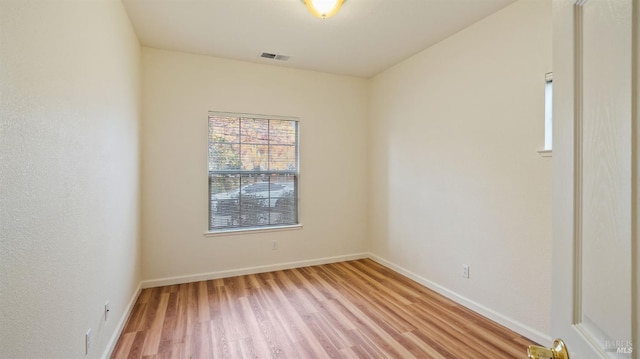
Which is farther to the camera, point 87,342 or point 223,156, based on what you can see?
point 223,156

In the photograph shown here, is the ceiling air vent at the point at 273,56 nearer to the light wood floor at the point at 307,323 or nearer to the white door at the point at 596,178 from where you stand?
the light wood floor at the point at 307,323

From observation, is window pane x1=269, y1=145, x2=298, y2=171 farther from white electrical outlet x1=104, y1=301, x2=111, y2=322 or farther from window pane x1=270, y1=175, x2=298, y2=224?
white electrical outlet x1=104, y1=301, x2=111, y2=322

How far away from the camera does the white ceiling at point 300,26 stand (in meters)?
2.45

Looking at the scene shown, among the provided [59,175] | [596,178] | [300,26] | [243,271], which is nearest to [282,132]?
[300,26]

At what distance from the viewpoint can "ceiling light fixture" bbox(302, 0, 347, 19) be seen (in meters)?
2.20

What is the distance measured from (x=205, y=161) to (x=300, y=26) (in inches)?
73.3

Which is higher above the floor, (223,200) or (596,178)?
(596,178)

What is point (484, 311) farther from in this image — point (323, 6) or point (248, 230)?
point (323, 6)

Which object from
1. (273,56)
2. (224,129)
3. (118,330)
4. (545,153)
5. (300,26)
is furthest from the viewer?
(224,129)

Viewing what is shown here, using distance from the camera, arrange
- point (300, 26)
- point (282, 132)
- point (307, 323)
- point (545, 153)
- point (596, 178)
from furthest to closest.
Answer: point (282, 132) < point (300, 26) < point (307, 323) < point (545, 153) < point (596, 178)

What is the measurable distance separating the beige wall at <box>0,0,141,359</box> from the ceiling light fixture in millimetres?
1370

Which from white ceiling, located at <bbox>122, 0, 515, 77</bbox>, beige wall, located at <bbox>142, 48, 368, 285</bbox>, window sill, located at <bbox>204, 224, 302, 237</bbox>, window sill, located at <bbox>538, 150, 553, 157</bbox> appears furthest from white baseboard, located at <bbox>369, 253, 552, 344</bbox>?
white ceiling, located at <bbox>122, 0, 515, 77</bbox>

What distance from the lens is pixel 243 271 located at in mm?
3727

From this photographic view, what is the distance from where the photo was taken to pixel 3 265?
0.92 m
